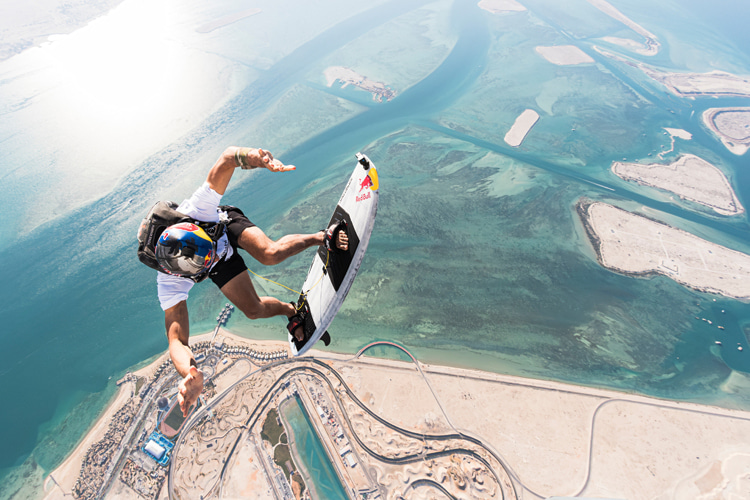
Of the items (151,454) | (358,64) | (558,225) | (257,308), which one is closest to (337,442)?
(151,454)

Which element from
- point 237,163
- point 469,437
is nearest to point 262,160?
point 237,163

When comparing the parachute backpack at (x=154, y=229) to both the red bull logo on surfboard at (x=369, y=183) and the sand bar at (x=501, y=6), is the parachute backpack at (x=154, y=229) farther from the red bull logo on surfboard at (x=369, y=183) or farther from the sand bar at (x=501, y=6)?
the sand bar at (x=501, y=6)

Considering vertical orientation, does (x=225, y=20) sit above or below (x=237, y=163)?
above

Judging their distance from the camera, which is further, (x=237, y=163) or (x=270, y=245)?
(x=270, y=245)

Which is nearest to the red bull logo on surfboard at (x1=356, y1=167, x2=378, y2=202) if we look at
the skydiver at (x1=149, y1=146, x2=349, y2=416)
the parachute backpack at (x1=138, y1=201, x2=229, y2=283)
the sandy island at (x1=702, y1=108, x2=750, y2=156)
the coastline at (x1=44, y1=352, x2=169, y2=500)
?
the skydiver at (x1=149, y1=146, x2=349, y2=416)

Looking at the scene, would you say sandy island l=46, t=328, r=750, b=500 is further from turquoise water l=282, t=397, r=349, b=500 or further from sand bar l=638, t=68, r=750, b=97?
sand bar l=638, t=68, r=750, b=97

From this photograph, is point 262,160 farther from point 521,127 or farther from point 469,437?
point 521,127

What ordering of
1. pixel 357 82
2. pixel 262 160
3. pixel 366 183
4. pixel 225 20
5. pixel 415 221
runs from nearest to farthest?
pixel 262 160 → pixel 366 183 → pixel 415 221 → pixel 357 82 → pixel 225 20

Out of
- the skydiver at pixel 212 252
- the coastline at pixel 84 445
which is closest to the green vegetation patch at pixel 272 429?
the coastline at pixel 84 445

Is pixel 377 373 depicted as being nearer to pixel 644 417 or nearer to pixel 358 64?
pixel 644 417
